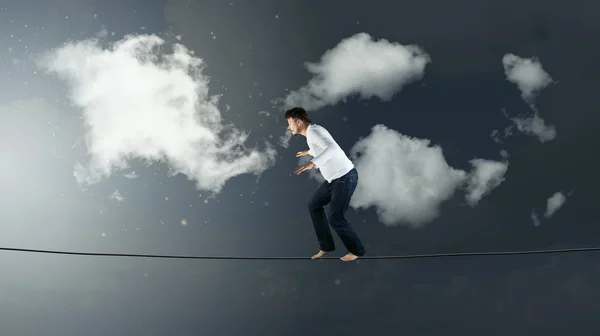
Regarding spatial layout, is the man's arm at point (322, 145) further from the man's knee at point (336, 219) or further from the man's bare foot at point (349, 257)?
the man's bare foot at point (349, 257)

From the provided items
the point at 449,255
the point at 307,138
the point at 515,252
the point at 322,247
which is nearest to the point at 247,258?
the point at 322,247

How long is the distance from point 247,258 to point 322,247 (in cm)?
119

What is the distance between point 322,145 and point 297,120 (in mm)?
466

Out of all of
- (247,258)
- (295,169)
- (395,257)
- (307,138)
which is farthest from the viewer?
(247,258)

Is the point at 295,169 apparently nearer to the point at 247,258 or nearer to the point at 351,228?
the point at 351,228

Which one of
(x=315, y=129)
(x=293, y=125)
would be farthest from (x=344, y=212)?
(x=293, y=125)

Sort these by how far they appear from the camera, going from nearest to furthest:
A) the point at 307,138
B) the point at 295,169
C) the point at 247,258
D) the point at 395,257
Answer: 1. the point at 295,169
2. the point at 307,138
3. the point at 395,257
4. the point at 247,258

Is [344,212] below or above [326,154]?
below

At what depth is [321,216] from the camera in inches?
305

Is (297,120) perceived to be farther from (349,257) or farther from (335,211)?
(349,257)

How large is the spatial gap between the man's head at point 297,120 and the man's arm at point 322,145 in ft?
0.58

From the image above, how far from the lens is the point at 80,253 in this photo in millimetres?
8117

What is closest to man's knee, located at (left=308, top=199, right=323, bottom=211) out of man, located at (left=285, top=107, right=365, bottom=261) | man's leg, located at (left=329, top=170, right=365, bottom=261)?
man, located at (left=285, top=107, right=365, bottom=261)

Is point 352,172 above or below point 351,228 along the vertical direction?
above
